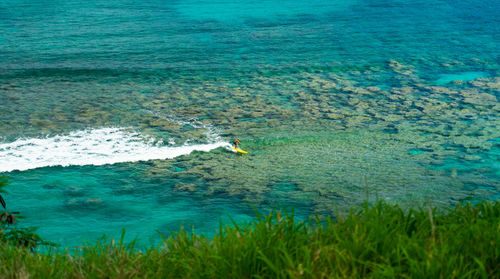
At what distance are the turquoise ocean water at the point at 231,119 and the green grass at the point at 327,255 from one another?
27 centimetres

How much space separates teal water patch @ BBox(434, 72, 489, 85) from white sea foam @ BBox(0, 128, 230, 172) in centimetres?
434

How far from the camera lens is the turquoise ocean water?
4883 millimetres

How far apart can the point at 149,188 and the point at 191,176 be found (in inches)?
16.4

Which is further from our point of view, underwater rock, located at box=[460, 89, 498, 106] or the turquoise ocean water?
underwater rock, located at box=[460, 89, 498, 106]

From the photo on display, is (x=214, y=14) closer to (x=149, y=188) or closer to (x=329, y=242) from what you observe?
(x=149, y=188)

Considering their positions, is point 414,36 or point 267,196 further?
point 414,36

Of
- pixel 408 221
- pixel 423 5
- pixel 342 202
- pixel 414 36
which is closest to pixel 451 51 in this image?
pixel 414 36

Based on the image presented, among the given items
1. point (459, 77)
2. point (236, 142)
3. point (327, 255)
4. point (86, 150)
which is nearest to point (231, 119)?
point (236, 142)

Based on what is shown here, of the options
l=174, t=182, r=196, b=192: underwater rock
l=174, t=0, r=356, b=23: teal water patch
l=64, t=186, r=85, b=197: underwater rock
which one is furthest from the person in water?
l=174, t=0, r=356, b=23: teal water patch

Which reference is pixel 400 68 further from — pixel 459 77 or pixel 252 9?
pixel 252 9

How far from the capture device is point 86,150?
5930 millimetres

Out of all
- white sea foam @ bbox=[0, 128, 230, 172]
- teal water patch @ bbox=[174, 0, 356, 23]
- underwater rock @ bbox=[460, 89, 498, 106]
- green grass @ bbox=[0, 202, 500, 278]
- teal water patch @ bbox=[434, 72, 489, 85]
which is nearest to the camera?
green grass @ bbox=[0, 202, 500, 278]

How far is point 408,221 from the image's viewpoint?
2.04 m

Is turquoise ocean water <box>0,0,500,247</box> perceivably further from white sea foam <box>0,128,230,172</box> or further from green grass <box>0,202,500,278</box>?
green grass <box>0,202,500,278</box>
